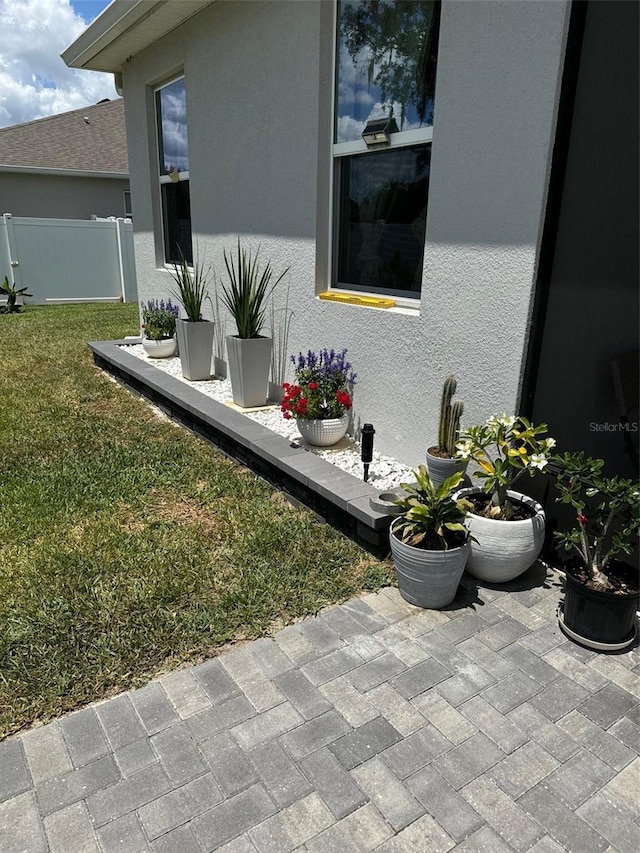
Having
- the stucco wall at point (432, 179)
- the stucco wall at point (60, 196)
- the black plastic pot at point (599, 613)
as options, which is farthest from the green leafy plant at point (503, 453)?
the stucco wall at point (60, 196)

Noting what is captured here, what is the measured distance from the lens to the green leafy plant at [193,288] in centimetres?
589

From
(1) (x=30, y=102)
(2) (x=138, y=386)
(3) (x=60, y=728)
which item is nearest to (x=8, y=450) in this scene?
(2) (x=138, y=386)

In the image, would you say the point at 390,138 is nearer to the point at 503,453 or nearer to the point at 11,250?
the point at 503,453

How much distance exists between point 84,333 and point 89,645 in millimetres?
8474

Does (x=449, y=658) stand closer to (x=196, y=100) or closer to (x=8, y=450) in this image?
(x=8, y=450)

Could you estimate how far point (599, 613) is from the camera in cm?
242

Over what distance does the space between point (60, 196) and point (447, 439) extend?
1775 centimetres

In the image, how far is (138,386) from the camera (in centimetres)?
633

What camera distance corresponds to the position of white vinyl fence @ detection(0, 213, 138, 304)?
1334 cm

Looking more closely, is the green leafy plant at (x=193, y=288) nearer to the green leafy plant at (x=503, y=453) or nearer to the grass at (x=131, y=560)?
the grass at (x=131, y=560)

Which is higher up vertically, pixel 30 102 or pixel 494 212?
pixel 30 102

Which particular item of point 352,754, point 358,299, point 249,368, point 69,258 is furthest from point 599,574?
point 69,258

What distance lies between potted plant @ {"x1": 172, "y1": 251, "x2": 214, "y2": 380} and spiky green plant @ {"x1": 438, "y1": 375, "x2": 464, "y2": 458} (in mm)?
3275

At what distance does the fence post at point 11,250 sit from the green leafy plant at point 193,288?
8948 millimetres
